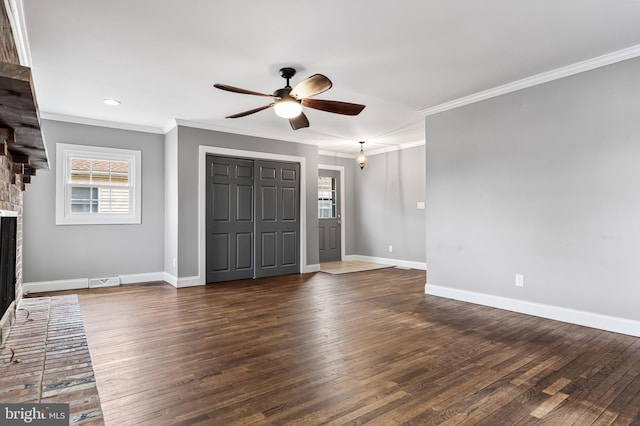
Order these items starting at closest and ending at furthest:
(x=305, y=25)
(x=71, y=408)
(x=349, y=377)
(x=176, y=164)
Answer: (x=71, y=408)
(x=349, y=377)
(x=305, y=25)
(x=176, y=164)

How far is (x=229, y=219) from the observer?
607cm

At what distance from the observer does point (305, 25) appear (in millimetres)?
2816

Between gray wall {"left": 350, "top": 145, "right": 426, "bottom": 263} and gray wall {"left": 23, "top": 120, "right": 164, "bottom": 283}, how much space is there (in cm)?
433

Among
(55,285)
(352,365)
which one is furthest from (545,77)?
(55,285)

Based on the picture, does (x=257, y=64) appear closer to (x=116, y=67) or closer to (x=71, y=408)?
(x=116, y=67)

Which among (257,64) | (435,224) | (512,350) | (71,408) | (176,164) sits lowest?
(512,350)

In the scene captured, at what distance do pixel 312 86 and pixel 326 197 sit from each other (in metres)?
5.32

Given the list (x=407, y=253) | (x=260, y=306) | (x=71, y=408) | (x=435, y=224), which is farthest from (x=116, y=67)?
(x=407, y=253)

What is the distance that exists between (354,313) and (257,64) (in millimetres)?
2751

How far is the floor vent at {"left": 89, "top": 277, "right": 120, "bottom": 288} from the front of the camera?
545cm

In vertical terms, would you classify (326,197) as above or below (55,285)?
above

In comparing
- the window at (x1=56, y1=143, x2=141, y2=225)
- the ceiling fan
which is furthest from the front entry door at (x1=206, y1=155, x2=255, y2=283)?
the ceiling fan

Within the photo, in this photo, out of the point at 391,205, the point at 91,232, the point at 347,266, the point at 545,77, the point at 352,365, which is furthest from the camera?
the point at 391,205

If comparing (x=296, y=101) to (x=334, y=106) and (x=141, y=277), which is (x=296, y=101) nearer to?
(x=334, y=106)
